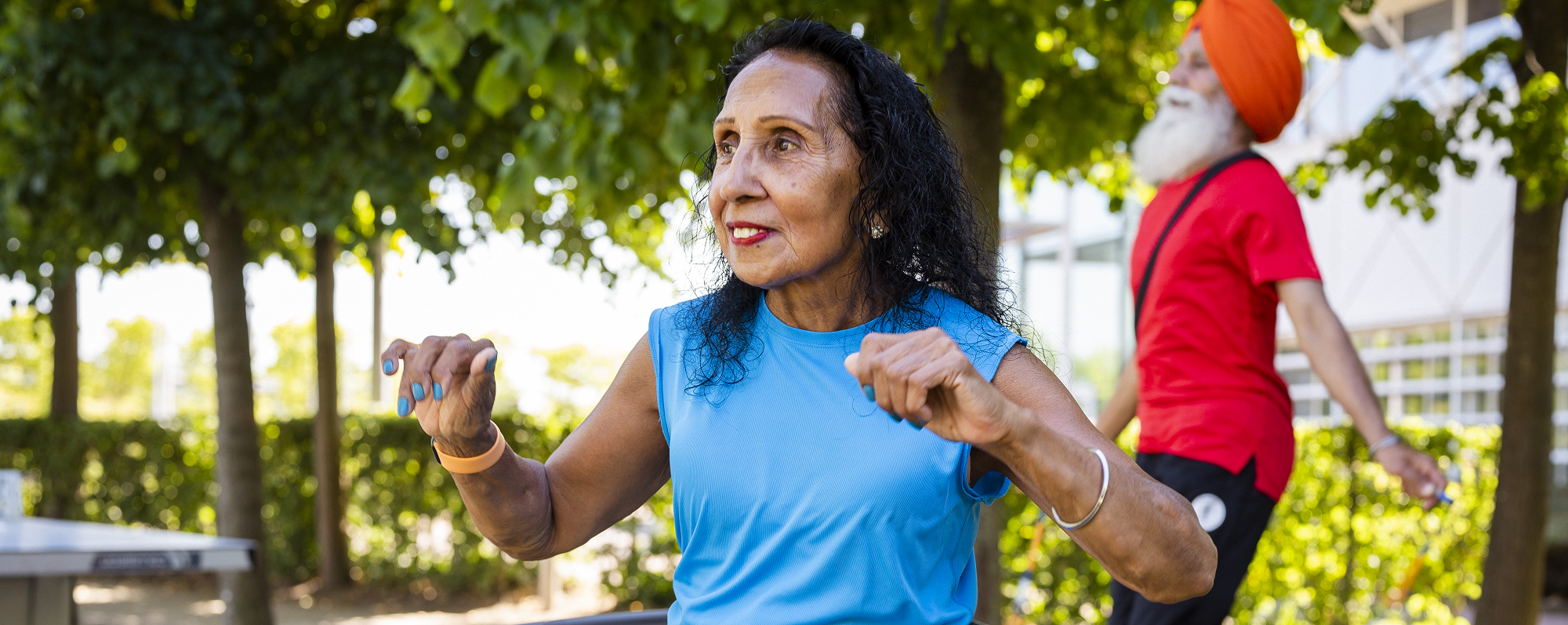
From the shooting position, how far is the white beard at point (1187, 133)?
2936mm

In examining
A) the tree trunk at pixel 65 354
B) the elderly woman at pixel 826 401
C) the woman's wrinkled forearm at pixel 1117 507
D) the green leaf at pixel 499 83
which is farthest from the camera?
the tree trunk at pixel 65 354

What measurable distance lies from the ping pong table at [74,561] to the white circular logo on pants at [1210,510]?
2.57 meters

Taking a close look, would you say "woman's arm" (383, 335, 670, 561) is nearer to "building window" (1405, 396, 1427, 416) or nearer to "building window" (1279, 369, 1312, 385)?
"building window" (1405, 396, 1427, 416)

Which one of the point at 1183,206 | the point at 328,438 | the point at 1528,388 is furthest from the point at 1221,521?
the point at 328,438

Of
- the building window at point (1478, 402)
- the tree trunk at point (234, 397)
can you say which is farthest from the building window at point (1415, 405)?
the tree trunk at point (234, 397)

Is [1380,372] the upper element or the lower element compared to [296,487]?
upper

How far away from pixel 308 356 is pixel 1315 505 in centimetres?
3336

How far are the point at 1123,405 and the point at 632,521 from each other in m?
5.04

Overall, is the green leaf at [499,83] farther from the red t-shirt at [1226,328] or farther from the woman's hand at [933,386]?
the woman's hand at [933,386]

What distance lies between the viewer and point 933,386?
1.19 m

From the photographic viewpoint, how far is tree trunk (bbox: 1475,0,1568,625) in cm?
512

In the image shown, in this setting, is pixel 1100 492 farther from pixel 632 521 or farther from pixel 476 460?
Result: pixel 632 521

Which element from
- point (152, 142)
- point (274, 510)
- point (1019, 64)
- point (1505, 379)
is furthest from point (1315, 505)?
point (274, 510)

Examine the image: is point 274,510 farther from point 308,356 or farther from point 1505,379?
point 308,356
